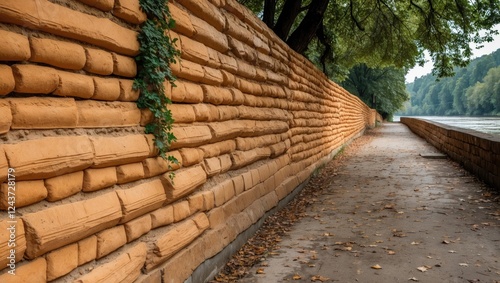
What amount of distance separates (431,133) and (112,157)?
18.6 meters

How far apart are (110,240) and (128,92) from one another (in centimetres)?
95

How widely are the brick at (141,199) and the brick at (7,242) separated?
0.75 meters

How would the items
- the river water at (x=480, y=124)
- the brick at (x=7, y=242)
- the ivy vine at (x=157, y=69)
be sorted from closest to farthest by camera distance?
1. the brick at (x=7, y=242)
2. the ivy vine at (x=157, y=69)
3. the river water at (x=480, y=124)

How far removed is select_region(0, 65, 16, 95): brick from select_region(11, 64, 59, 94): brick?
0.13 ft

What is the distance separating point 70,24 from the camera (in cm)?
223

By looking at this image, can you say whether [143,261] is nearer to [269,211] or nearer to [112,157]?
[112,157]

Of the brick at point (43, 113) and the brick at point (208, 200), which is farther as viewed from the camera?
the brick at point (208, 200)

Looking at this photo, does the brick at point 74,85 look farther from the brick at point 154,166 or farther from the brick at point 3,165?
the brick at point 154,166

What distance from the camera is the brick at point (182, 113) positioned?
132 inches

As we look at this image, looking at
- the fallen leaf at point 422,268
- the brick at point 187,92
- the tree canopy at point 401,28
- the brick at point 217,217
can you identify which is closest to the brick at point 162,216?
the brick at point 217,217

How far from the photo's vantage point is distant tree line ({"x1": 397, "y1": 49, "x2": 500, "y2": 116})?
92.3m

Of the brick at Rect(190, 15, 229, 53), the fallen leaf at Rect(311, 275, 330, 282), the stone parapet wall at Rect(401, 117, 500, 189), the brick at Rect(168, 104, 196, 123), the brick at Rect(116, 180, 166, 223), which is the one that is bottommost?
the fallen leaf at Rect(311, 275, 330, 282)

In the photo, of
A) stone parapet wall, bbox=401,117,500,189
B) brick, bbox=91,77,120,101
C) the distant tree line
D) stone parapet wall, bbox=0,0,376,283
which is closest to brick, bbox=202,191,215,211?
stone parapet wall, bbox=0,0,376,283

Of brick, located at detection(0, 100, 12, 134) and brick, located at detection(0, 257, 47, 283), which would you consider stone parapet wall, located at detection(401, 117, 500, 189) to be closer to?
brick, located at detection(0, 257, 47, 283)
